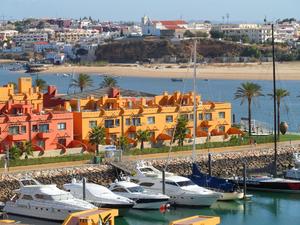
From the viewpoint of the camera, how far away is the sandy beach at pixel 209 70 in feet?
492

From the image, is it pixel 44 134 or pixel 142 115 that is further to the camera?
pixel 142 115

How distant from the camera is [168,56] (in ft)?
644

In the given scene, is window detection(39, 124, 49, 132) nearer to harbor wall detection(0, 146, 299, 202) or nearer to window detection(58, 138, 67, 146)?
window detection(58, 138, 67, 146)

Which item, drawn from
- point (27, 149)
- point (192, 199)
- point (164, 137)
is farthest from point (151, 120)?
point (192, 199)

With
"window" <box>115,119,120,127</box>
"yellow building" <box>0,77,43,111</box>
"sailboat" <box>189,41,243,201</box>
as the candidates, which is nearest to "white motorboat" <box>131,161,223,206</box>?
"sailboat" <box>189,41,243,201</box>

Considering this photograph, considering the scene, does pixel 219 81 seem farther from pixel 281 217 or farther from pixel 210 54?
pixel 281 217

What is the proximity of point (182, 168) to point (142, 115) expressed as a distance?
592cm

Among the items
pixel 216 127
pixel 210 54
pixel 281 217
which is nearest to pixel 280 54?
pixel 210 54

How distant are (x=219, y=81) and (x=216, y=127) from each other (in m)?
91.8

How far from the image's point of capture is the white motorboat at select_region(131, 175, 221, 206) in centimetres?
3856

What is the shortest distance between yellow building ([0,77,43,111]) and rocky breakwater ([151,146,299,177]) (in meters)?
8.50

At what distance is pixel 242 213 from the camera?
38.8m

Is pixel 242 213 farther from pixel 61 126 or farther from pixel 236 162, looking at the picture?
pixel 61 126

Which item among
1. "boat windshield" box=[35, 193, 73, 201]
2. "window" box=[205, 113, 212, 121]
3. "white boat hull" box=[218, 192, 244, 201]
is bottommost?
"white boat hull" box=[218, 192, 244, 201]
